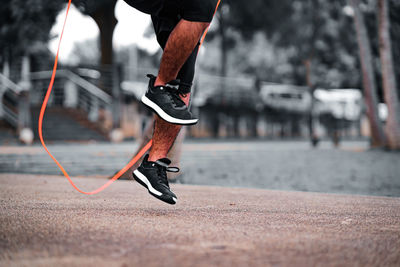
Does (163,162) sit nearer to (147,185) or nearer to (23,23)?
(147,185)

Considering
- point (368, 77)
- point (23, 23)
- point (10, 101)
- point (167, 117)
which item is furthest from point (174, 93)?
point (10, 101)

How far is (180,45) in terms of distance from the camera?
242cm

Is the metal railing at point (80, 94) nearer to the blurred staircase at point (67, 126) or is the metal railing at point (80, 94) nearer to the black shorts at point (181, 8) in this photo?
the blurred staircase at point (67, 126)

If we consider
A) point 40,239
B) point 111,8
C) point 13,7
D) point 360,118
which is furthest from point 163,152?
point 360,118

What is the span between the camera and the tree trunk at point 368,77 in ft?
44.9

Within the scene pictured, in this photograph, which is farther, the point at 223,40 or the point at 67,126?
the point at 223,40

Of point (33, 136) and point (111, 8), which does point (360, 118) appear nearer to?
point (33, 136)

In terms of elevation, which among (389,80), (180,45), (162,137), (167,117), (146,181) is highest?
(180,45)

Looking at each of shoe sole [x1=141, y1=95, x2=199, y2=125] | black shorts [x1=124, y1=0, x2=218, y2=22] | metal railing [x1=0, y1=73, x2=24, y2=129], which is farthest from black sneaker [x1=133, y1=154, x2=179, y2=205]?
metal railing [x1=0, y1=73, x2=24, y2=129]

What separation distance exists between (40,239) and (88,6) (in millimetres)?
2549

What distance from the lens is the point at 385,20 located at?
42.7 feet

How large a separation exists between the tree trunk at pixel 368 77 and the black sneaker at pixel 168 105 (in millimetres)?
12472

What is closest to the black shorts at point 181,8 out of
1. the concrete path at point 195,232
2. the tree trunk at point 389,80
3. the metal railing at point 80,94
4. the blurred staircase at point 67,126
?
the concrete path at point 195,232

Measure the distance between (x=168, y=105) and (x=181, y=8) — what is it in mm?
515
